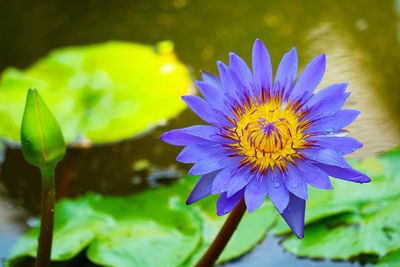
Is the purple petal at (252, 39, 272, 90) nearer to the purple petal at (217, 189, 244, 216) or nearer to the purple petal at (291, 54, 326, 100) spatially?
the purple petal at (291, 54, 326, 100)

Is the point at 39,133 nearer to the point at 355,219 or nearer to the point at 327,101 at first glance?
the point at 327,101

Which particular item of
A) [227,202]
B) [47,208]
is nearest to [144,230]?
[47,208]

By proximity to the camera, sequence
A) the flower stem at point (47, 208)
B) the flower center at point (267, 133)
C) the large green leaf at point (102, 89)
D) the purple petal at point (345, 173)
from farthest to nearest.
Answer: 1. the large green leaf at point (102, 89)
2. the flower stem at point (47, 208)
3. the flower center at point (267, 133)
4. the purple petal at point (345, 173)

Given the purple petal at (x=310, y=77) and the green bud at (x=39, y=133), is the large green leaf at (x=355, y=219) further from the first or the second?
the green bud at (x=39, y=133)

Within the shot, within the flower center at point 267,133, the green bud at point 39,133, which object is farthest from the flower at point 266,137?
the green bud at point 39,133

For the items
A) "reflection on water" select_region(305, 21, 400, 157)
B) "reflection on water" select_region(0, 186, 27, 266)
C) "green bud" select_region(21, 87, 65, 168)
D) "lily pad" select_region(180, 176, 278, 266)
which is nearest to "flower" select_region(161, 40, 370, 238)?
"green bud" select_region(21, 87, 65, 168)

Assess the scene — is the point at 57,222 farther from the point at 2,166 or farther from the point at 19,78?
the point at 19,78
